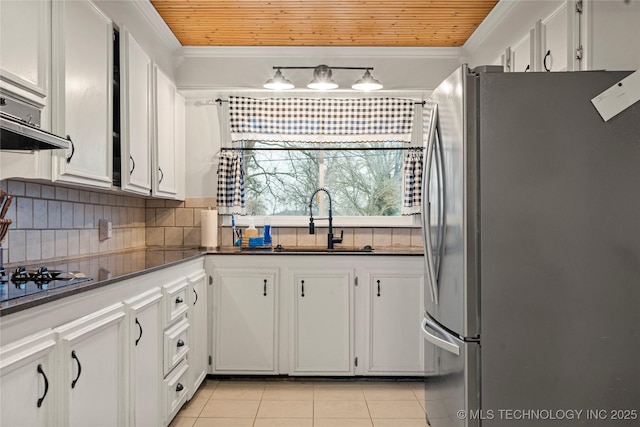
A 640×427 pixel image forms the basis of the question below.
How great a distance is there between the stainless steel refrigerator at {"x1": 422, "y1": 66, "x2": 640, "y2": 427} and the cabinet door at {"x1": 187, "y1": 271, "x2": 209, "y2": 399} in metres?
1.62

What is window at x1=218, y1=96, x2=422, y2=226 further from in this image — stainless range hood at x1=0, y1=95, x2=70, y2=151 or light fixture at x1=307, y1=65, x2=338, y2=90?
stainless range hood at x1=0, y1=95, x2=70, y2=151

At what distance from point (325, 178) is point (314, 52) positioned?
38.3 inches

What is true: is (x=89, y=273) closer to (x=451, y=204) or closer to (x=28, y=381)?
(x=28, y=381)

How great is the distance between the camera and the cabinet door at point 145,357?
1.96 metres

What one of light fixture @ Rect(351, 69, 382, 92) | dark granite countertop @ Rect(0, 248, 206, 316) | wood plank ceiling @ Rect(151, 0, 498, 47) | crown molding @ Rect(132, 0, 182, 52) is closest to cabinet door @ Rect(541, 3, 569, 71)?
wood plank ceiling @ Rect(151, 0, 498, 47)

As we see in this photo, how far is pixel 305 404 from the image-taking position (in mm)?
2953

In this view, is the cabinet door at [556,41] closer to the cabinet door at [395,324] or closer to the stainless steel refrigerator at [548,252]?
the stainless steel refrigerator at [548,252]

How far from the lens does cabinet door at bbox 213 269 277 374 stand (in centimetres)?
329

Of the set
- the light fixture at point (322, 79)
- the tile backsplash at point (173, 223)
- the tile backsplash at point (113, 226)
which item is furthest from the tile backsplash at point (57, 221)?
the light fixture at point (322, 79)

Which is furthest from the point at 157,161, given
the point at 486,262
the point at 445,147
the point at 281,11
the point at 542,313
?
the point at 542,313

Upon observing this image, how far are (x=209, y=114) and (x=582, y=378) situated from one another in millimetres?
3117

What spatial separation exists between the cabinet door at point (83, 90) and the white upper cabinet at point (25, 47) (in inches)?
2.6

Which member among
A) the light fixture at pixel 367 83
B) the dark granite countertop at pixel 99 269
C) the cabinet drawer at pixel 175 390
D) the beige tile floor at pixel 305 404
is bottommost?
the beige tile floor at pixel 305 404

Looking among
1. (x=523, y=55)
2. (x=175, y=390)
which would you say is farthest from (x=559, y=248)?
(x=175, y=390)
